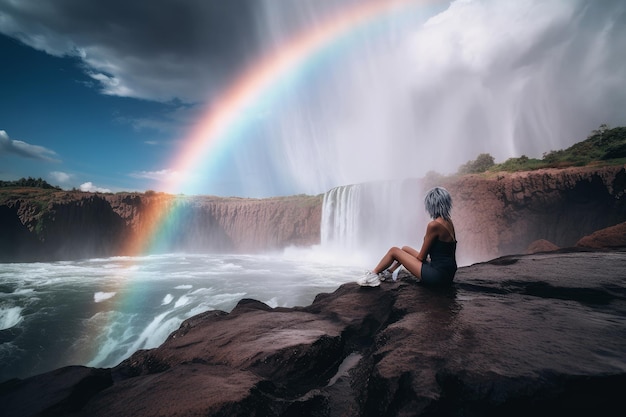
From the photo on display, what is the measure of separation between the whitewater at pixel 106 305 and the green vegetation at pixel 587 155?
71.4 feet

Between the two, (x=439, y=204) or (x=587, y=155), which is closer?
(x=439, y=204)

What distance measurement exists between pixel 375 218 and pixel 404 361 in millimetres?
31801

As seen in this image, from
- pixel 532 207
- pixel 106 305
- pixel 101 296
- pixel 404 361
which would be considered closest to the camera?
pixel 404 361

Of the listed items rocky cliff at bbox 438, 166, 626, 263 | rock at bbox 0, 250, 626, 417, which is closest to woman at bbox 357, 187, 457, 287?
rock at bbox 0, 250, 626, 417

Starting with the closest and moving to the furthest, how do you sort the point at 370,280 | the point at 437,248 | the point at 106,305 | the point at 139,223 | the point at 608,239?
1. the point at 437,248
2. the point at 370,280
3. the point at 608,239
4. the point at 106,305
5. the point at 139,223

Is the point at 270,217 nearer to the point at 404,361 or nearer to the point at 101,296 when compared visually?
the point at 101,296

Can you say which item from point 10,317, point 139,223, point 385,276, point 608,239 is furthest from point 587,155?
point 139,223

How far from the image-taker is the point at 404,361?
2.52 metres

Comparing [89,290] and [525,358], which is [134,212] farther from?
[525,358]

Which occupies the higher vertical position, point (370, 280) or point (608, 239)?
point (608, 239)

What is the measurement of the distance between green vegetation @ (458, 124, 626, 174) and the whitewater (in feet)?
71.4

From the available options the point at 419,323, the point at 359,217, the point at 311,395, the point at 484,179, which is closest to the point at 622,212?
the point at 484,179

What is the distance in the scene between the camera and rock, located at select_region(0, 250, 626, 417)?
1998 millimetres

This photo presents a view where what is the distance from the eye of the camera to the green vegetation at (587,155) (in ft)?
77.6
